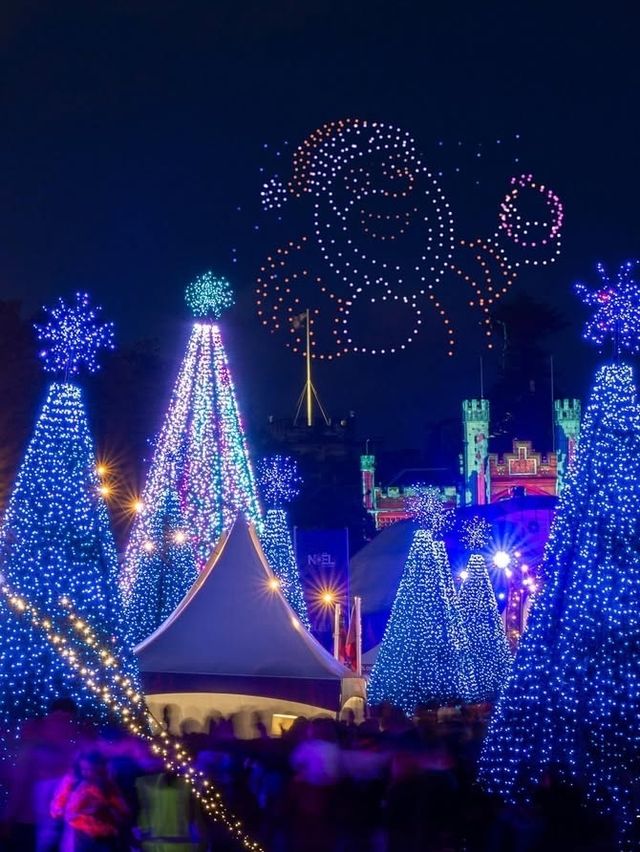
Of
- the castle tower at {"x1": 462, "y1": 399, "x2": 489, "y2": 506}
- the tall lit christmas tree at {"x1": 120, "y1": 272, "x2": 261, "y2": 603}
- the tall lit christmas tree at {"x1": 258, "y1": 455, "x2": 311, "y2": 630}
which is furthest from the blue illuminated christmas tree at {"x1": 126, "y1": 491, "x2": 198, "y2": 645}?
the castle tower at {"x1": 462, "y1": 399, "x2": 489, "y2": 506}

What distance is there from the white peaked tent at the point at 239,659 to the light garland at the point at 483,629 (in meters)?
6.86

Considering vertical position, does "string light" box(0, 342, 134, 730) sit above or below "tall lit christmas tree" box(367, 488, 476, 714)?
above

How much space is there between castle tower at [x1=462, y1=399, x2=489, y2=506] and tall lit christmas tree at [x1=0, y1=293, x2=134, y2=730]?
191 feet

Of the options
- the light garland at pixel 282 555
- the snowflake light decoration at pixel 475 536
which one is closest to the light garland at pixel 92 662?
the light garland at pixel 282 555

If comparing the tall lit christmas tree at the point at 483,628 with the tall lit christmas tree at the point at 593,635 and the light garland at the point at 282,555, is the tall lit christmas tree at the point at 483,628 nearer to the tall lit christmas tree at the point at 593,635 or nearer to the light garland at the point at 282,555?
the light garland at the point at 282,555

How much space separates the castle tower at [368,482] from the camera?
7744 cm

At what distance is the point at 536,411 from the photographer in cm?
8131

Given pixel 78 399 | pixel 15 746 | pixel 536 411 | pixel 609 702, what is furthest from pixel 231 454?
pixel 536 411

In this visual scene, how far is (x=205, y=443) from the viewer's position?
24000 millimetres

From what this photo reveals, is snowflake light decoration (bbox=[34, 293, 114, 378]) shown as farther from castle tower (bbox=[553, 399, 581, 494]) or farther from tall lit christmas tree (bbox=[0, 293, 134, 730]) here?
castle tower (bbox=[553, 399, 581, 494])

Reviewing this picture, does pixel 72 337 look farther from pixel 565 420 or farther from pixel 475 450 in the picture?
pixel 565 420

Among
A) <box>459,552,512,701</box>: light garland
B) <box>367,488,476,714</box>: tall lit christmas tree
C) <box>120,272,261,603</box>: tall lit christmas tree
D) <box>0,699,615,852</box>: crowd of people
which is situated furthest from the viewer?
<box>459,552,512,701</box>: light garland

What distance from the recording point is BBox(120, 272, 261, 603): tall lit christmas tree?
77.9 feet

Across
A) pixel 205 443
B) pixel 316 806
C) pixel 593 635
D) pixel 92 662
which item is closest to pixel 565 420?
pixel 205 443
